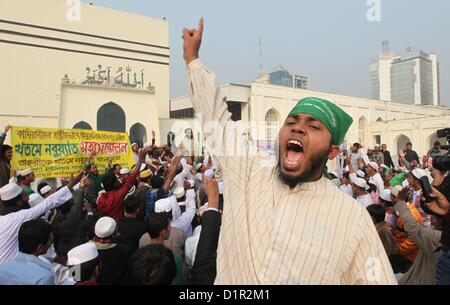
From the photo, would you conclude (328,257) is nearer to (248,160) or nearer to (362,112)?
(248,160)

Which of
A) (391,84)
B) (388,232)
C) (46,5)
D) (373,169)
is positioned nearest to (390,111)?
(391,84)

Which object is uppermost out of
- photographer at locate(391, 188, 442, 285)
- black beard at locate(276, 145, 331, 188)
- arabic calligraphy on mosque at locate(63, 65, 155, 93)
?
arabic calligraphy on mosque at locate(63, 65, 155, 93)

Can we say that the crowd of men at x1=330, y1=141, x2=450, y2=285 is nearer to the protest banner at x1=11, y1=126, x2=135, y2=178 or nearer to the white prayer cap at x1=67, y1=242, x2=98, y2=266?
the white prayer cap at x1=67, y1=242, x2=98, y2=266

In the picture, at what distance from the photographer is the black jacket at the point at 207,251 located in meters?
1.87

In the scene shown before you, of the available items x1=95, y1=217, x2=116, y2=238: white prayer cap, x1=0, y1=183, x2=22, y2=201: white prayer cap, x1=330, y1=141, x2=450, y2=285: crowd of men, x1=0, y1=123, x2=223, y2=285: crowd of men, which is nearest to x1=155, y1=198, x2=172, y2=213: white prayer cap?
x1=0, y1=123, x2=223, y2=285: crowd of men

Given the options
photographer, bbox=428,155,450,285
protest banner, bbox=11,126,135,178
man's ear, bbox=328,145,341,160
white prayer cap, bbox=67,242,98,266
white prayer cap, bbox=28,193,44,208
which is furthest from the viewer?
protest banner, bbox=11,126,135,178

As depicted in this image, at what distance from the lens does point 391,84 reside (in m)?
52.3

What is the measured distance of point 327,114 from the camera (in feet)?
4.42

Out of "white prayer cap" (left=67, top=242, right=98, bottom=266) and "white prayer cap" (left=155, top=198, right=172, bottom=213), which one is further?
"white prayer cap" (left=155, top=198, right=172, bottom=213)

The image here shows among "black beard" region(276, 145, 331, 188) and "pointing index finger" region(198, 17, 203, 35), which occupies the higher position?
"pointing index finger" region(198, 17, 203, 35)

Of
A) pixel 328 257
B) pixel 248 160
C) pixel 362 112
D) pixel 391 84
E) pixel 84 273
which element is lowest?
pixel 84 273

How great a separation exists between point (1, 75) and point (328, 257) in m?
28.9

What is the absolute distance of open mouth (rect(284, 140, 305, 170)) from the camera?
1.31 meters

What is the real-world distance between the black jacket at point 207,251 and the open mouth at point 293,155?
0.66m
